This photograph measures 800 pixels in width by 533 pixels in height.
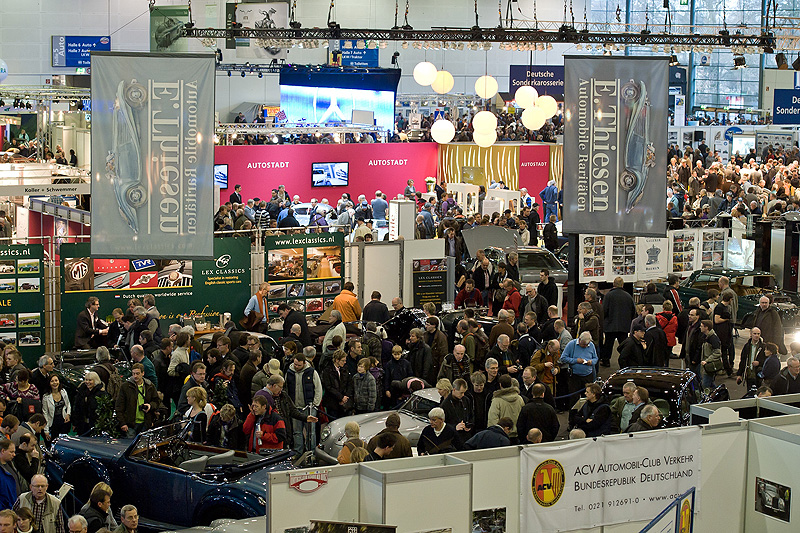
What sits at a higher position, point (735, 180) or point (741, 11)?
point (741, 11)

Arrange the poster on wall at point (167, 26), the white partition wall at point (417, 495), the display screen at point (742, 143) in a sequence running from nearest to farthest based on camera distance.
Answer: the white partition wall at point (417, 495)
the poster on wall at point (167, 26)
the display screen at point (742, 143)

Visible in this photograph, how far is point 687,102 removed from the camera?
144 ft

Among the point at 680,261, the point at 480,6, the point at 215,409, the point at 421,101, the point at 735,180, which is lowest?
the point at 215,409

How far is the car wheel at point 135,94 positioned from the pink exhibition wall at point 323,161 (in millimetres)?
15387

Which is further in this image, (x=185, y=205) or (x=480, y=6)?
(x=480, y=6)

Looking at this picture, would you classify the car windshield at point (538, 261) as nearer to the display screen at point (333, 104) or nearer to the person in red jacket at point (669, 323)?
the person in red jacket at point (669, 323)

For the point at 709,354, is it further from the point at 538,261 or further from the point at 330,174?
the point at 330,174

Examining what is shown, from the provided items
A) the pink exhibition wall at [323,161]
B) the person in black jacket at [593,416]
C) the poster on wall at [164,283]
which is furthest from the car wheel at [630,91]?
the pink exhibition wall at [323,161]

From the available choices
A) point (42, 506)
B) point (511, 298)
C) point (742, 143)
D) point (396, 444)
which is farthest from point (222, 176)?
point (742, 143)

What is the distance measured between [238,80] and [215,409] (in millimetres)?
31692

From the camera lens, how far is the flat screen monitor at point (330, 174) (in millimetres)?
26766

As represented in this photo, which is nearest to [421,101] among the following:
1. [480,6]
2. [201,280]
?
[480,6]

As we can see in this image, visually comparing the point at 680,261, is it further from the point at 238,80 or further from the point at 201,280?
the point at 238,80

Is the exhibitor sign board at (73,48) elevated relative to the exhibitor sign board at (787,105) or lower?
elevated
